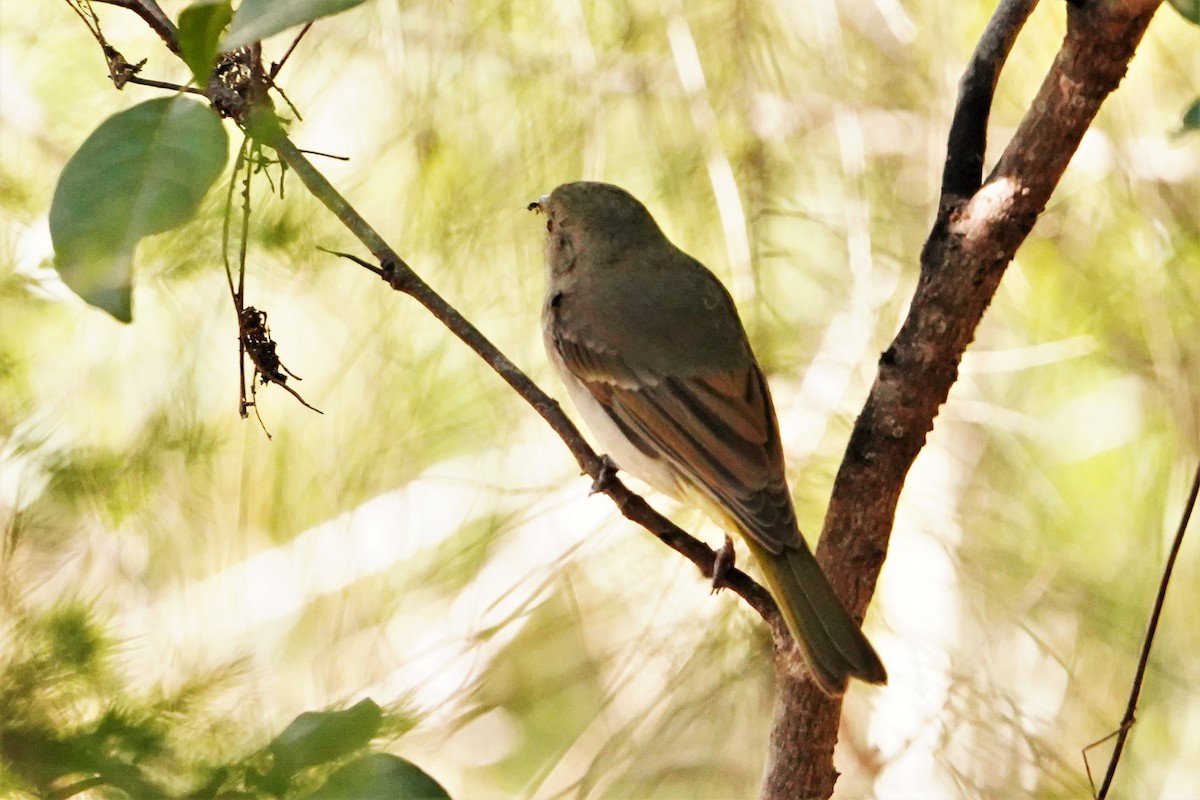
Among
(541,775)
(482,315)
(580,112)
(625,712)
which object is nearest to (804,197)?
(580,112)

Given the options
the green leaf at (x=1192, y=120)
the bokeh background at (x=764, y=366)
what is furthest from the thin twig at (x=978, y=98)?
the bokeh background at (x=764, y=366)

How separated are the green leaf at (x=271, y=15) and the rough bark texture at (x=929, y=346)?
1212 mm

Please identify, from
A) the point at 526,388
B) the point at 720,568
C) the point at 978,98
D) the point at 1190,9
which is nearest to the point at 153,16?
the point at 526,388

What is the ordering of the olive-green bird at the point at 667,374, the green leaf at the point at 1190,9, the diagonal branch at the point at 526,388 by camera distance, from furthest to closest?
1. the olive-green bird at the point at 667,374
2. the diagonal branch at the point at 526,388
3. the green leaf at the point at 1190,9

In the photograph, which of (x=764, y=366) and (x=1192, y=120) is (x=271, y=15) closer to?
(x=1192, y=120)

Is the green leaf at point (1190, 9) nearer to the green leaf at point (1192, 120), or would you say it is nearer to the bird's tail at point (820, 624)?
the green leaf at point (1192, 120)

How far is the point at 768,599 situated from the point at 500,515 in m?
1.20

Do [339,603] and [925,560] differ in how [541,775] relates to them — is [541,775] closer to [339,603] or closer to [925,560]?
[339,603]

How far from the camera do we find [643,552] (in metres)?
3.12

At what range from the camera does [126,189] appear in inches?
35.2

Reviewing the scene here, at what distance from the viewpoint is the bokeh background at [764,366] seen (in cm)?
292

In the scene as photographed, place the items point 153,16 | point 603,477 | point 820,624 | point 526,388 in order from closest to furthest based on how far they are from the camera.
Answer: point 153,16 < point 526,388 < point 820,624 < point 603,477

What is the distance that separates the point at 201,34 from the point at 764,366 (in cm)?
240

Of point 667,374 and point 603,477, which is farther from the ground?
point 667,374
